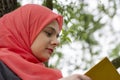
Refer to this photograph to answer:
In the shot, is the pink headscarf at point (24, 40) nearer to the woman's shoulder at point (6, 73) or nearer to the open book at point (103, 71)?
the woman's shoulder at point (6, 73)

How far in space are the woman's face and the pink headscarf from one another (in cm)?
3

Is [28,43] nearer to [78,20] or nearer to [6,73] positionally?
[6,73]

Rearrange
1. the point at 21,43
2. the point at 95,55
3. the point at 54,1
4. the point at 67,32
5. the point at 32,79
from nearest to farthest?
1. the point at 32,79
2. the point at 21,43
3. the point at 67,32
4. the point at 54,1
5. the point at 95,55

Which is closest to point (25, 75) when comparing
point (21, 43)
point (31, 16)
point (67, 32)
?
point (21, 43)

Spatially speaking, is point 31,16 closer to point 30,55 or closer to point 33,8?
point 33,8

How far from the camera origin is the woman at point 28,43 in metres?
2.74

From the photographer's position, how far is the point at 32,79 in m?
2.69

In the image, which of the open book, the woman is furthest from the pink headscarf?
the open book

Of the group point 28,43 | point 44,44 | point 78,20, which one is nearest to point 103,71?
Result: point 44,44

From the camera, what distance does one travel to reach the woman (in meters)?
2.74

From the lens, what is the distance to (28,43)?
2.85 meters

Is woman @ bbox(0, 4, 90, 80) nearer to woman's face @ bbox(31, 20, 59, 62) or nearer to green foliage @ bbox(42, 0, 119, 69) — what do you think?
woman's face @ bbox(31, 20, 59, 62)

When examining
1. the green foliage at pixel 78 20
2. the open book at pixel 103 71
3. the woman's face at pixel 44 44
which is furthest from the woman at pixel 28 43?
the green foliage at pixel 78 20

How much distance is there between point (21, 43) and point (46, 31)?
0.17 meters
